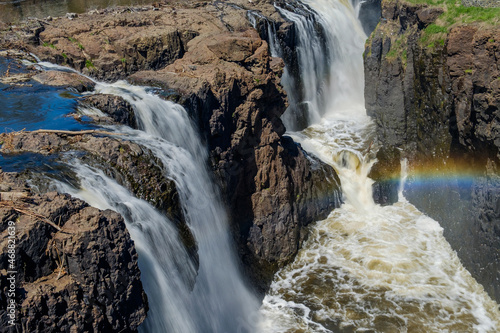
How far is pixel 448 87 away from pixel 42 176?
35.1ft

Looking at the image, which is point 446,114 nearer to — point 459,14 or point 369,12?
point 459,14

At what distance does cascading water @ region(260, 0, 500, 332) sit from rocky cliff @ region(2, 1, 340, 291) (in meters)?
0.76

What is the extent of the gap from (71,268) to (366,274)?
27.1 feet

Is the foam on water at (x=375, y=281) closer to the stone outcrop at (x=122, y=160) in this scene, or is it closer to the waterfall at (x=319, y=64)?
the stone outcrop at (x=122, y=160)

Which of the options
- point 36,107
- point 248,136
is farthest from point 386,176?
point 36,107

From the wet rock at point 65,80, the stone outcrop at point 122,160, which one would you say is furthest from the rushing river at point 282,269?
the wet rock at point 65,80

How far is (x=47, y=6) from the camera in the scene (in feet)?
75.0

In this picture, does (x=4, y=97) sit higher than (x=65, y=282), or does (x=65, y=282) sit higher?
(x=4, y=97)

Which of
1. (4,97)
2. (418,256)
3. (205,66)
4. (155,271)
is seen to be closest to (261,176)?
(205,66)

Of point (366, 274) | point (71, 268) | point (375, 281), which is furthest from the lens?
point (366, 274)

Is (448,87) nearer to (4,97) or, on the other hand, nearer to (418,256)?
(418,256)

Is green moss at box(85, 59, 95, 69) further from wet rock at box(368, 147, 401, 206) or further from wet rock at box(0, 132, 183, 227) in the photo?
wet rock at box(368, 147, 401, 206)

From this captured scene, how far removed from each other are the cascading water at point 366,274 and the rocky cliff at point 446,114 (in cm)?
52

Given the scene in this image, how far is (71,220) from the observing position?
19.5ft
